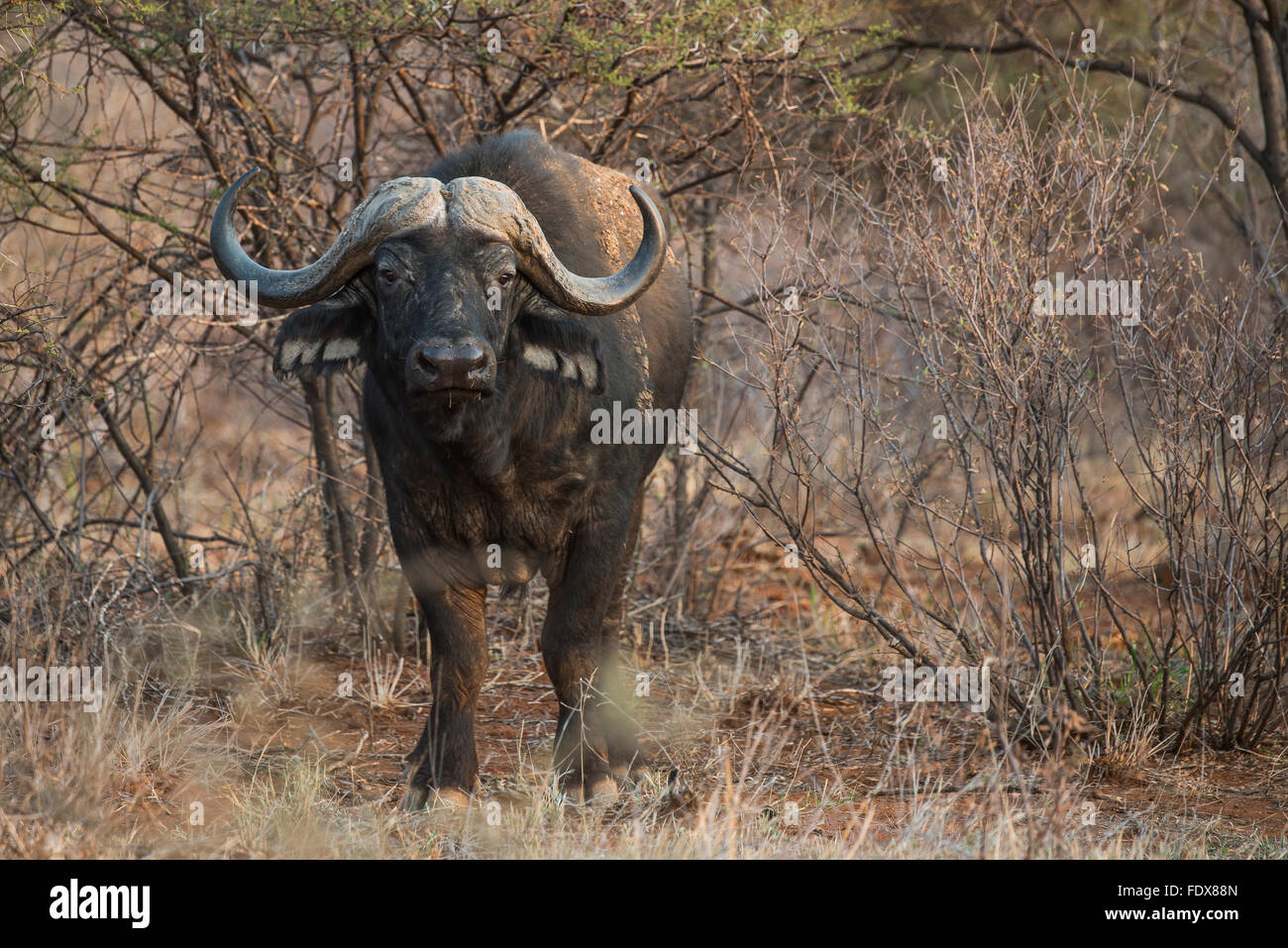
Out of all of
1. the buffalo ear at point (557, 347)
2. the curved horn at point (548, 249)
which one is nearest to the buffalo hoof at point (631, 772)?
the buffalo ear at point (557, 347)

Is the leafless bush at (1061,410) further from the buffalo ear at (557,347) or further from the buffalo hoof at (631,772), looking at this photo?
the buffalo hoof at (631,772)

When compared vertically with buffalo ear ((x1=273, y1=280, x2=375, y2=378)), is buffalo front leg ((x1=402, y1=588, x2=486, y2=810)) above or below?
below

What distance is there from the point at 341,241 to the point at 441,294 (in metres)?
0.51

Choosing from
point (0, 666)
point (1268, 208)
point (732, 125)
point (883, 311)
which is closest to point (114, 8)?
point (732, 125)

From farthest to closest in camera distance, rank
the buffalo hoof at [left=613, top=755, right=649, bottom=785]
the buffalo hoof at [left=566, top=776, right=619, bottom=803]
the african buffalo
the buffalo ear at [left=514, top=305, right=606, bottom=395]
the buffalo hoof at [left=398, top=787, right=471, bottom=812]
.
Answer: the buffalo hoof at [left=613, top=755, right=649, bottom=785] → the buffalo hoof at [left=566, top=776, right=619, bottom=803] → the buffalo ear at [left=514, top=305, right=606, bottom=395] → the buffalo hoof at [left=398, top=787, right=471, bottom=812] → the african buffalo

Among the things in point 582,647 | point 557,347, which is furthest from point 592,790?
point 557,347

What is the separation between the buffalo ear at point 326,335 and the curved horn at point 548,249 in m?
0.51

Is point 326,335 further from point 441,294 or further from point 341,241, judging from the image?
point 441,294

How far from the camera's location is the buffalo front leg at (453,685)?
4934 mm

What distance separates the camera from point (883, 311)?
20.2 feet

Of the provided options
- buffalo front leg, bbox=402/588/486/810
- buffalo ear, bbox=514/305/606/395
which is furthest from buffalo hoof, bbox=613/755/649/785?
buffalo ear, bbox=514/305/606/395

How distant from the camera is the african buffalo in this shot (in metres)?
4.51

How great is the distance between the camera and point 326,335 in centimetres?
482

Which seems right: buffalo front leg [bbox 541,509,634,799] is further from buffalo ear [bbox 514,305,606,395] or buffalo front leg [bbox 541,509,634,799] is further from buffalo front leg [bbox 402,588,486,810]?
buffalo ear [bbox 514,305,606,395]
